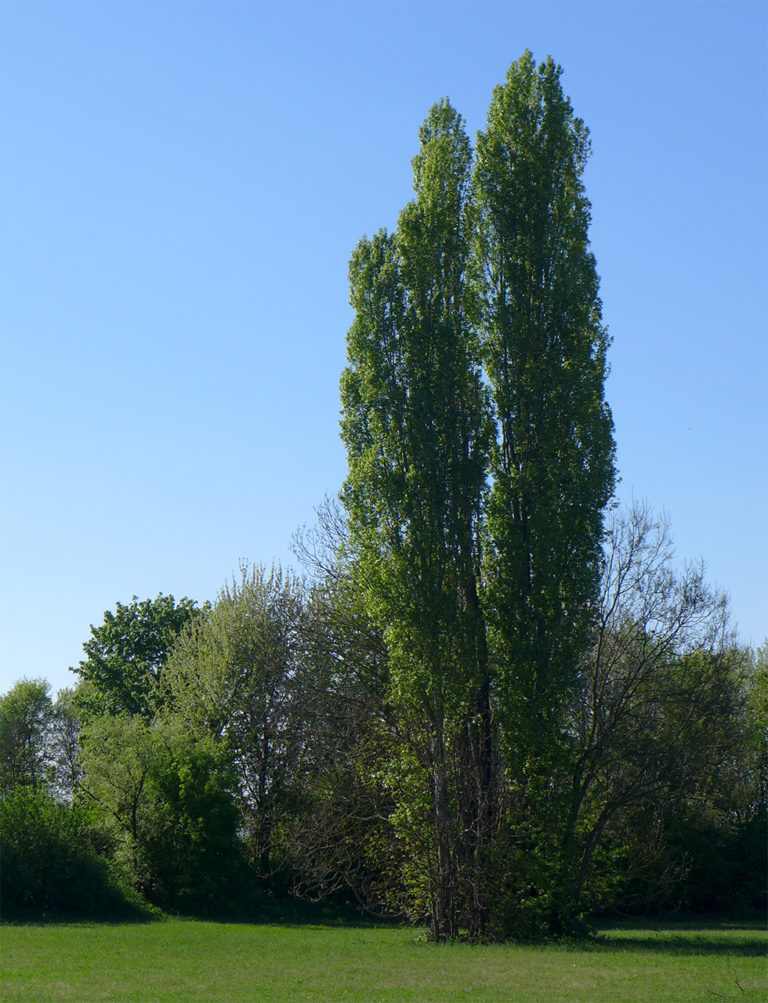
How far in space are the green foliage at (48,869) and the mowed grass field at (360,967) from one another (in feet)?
11.0

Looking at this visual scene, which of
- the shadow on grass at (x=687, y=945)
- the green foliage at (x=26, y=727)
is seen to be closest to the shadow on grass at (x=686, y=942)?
the shadow on grass at (x=687, y=945)

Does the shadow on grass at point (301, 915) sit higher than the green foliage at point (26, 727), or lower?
lower

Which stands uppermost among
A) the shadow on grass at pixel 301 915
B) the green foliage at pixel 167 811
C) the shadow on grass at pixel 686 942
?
the green foliage at pixel 167 811

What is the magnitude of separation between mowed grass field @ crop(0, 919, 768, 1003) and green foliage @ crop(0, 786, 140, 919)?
336 centimetres

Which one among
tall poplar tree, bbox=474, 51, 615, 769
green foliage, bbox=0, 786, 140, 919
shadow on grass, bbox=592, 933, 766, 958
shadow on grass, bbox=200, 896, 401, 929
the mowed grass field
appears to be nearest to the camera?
the mowed grass field

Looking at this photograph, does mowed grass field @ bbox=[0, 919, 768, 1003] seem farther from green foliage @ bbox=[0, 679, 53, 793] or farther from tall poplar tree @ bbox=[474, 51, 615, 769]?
green foliage @ bbox=[0, 679, 53, 793]

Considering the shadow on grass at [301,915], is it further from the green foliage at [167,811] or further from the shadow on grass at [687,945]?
the shadow on grass at [687,945]

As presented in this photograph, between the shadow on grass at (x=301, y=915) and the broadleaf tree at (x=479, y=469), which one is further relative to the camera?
the shadow on grass at (x=301, y=915)

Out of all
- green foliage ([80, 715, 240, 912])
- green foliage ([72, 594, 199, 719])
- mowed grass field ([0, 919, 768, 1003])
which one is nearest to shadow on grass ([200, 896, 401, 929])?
green foliage ([80, 715, 240, 912])

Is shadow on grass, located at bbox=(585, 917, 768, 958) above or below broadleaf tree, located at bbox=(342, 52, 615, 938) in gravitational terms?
below

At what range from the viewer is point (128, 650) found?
4594 centimetres

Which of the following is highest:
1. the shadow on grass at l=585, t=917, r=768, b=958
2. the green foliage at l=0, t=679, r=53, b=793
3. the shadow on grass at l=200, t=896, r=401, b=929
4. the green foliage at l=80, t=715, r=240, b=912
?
the green foliage at l=0, t=679, r=53, b=793

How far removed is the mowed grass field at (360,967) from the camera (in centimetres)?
1267

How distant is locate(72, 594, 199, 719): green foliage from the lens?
44.5 m
